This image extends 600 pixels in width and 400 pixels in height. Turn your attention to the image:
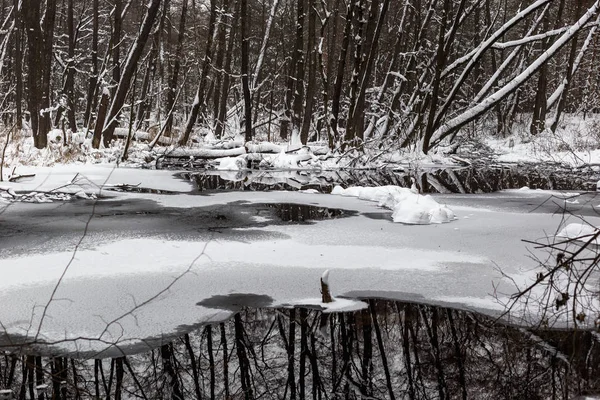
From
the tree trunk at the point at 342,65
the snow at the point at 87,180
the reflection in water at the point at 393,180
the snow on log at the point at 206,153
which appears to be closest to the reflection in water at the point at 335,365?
the snow at the point at 87,180

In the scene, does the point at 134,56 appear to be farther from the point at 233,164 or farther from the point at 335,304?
the point at 335,304

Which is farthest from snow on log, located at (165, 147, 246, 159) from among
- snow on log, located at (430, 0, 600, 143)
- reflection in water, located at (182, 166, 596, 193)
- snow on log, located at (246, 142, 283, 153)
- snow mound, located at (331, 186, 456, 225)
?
snow mound, located at (331, 186, 456, 225)

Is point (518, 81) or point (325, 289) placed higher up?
point (518, 81)

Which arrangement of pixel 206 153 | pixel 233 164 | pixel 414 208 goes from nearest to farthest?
pixel 414 208 < pixel 233 164 < pixel 206 153

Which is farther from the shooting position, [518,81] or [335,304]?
[518,81]

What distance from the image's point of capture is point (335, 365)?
9.64 ft

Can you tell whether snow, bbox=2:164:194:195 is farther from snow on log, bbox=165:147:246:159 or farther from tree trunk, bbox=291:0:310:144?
tree trunk, bbox=291:0:310:144

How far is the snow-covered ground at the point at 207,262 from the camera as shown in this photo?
3.53 meters

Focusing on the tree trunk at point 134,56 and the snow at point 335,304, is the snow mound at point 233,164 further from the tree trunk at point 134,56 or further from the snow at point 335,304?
the snow at point 335,304

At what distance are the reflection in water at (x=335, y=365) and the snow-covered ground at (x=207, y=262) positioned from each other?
0.85 feet

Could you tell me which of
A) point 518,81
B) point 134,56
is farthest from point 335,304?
point 518,81

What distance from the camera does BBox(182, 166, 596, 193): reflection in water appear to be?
34.8 ft

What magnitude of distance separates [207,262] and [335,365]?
2.08 meters

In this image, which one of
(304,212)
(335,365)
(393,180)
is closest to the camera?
(335,365)
